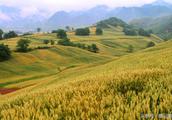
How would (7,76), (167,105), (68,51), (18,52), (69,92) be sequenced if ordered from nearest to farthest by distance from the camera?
(167,105), (69,92), (7,76), (18,52), (68,51)

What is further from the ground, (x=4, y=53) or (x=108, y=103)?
(x=108, y=103)

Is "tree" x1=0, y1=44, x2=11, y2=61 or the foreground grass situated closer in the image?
the foreground grass

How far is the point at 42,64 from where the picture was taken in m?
132

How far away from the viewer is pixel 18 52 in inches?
5787

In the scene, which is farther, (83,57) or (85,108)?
(83,57)

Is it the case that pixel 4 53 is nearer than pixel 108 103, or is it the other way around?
pixel 108 103

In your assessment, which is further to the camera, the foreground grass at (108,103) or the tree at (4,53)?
the tree at (4,53)

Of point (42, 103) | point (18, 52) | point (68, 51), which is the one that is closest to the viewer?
point (42, 103)

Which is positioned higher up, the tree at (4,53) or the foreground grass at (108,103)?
the foreground grass at (108,103)

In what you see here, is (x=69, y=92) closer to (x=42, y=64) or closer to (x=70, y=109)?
(x=70, y=109)

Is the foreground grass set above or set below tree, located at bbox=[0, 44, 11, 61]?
above

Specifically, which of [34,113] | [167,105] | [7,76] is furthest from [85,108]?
[7,76]

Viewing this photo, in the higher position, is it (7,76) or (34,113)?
(34,113)

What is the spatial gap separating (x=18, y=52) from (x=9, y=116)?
13678 cm
